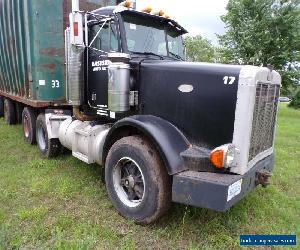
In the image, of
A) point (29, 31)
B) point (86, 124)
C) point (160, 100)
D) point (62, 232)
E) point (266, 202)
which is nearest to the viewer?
point (62, 232)

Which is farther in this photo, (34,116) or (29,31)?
(34,116)

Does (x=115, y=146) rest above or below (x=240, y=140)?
below

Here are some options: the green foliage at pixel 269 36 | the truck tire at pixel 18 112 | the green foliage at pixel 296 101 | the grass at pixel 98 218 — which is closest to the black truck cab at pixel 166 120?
the grass at pixel 98 218

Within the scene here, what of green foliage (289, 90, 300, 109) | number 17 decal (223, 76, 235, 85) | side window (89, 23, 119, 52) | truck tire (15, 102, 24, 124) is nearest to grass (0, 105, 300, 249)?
number 17 decal (223, 76, 235, 85)

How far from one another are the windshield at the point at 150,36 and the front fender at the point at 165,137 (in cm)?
120

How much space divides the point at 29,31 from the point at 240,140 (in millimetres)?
4779

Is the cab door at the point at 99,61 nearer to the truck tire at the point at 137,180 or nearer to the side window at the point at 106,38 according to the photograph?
the side window at the point at 106,38

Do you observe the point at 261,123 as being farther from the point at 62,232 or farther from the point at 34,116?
the point at 34,116

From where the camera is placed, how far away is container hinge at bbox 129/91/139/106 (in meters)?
4.36

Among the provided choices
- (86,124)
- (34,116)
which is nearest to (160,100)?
(86,124)

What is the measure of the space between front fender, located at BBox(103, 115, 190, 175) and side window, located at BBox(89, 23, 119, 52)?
1.27m

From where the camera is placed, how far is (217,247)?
11.4ft

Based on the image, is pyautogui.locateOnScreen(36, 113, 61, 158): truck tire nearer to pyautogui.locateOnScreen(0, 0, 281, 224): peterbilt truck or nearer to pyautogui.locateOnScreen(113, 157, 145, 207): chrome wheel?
pyautogui.locateOnScreen(0, 0, 281, 224): peterbilt truck

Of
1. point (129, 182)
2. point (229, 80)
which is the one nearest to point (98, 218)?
point (129, 182)
